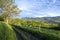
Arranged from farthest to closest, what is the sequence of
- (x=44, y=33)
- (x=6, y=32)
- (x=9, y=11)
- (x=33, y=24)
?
1. (x=9, y=11)
2. (x=33, y=24)
3. (x=44, y=33)
4. (x=6, y=32)

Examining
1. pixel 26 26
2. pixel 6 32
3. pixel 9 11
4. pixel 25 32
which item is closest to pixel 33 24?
pixel 26 26

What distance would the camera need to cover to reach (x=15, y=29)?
35.2 feet

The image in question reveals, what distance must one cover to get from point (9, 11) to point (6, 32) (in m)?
1.94

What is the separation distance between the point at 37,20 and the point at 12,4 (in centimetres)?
232

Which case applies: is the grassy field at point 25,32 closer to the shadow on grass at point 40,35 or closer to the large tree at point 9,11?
the shadow on grass at point 40,35

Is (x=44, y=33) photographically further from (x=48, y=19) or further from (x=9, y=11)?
(x=9, y=11)

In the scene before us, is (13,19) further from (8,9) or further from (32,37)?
(32,37)

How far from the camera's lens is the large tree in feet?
35.5

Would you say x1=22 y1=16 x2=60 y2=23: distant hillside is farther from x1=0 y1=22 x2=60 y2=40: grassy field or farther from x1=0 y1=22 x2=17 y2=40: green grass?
x1=0 y1=22 x2=17 y2=40: green grass

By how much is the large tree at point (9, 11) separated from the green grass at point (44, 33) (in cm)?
102

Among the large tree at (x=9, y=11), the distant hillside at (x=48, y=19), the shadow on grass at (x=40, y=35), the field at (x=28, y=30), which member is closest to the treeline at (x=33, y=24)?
the field at (x=28, y=30)

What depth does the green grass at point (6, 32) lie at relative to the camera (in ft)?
29.0

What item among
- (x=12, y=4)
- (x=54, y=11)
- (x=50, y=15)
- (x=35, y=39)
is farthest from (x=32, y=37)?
(x=12, y=4)

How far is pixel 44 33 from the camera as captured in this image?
32.7ft
